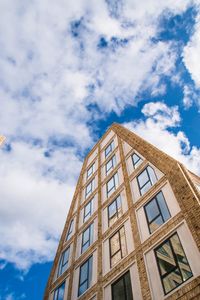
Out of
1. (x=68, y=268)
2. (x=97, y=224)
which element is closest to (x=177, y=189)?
(x=97, y=224)

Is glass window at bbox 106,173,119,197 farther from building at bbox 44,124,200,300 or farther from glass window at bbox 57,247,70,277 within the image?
glass window at bbox 57,247,70,277

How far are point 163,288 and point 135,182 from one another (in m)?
7.41

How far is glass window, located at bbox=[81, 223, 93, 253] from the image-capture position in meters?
16.9

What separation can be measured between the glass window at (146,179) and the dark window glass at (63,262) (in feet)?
27.3

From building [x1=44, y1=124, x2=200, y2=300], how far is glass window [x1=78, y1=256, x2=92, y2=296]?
0.06 m

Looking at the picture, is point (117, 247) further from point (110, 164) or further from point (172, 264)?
point (110, 164)

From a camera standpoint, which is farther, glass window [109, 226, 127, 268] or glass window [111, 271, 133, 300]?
glass window [109, 226, 127, 268]

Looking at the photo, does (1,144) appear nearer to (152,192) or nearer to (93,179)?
(93,179)

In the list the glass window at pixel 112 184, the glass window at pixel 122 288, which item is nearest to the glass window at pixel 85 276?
the glass window at pixel 122 288

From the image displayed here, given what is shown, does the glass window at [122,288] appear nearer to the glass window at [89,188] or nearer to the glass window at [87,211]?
the glass window at [87,211]

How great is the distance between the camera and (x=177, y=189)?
464 inches

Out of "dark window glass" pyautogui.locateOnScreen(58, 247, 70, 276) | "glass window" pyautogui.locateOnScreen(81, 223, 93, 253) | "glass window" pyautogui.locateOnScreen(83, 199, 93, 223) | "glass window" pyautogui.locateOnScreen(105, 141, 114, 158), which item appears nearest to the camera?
"glass window" pyautogui.locateOnScreen(81, 223, 93, 253)

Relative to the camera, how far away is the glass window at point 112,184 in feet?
60.4

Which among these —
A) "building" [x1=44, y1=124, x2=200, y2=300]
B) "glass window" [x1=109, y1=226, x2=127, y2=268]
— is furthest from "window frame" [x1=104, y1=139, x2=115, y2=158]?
"glass window" [x1=109, y1=226, x2=127, y2=268]
